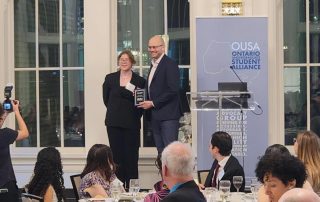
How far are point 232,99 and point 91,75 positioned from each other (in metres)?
2.00

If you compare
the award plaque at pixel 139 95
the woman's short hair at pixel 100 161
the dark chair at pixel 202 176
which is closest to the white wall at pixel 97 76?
the award plaque at pixel 139 95

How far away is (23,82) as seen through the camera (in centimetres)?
877

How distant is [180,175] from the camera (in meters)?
3.58

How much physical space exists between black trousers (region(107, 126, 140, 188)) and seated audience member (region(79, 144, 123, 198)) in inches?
81.0

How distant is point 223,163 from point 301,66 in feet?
9.34

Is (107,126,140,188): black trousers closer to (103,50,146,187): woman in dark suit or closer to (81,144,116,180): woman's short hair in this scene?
(103,50,146,187): woman in dark suit

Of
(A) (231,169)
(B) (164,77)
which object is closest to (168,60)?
(B) (164,77)

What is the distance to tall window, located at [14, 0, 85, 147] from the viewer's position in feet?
28.5

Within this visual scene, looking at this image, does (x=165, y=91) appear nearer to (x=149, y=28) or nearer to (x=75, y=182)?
(x=149, y=28)

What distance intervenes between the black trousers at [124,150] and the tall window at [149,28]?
33.5 inches

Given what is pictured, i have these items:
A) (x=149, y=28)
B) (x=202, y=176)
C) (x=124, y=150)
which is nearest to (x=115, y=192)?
(x=202, y=176)

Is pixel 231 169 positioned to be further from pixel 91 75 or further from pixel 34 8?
pixel 34 8

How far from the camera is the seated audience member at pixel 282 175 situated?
12.2 ft

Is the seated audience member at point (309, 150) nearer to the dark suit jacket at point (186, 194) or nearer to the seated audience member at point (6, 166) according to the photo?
the dark suit jacket at point (186, 194)
